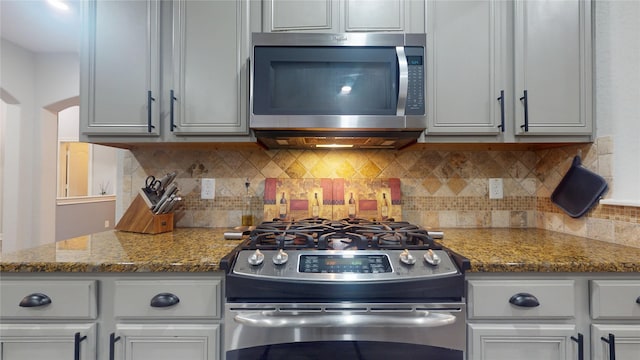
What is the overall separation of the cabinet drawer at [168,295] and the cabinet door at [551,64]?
5.25ft

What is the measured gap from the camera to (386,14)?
1.50 metres

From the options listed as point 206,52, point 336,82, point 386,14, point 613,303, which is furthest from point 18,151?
point 613,303

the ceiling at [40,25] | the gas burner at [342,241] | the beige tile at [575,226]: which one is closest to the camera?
the gas burner at [342,241]

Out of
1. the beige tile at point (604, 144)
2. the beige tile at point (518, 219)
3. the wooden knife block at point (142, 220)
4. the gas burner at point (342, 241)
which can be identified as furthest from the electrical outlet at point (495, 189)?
the wooden knife block at point (142, 220)

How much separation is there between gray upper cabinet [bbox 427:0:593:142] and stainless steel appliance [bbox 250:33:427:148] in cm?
16

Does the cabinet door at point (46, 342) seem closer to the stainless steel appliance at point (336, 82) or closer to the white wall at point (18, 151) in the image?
the stainless steel appliance at point (336, 82)

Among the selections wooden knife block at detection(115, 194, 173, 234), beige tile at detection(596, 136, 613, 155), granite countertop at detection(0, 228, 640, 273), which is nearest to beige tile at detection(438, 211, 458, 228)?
granite countertop at detection(0, 228, 640, 273)

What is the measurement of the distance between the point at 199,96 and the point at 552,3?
5.93 feet

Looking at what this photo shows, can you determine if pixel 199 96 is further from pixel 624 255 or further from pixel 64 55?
pixel 64 55

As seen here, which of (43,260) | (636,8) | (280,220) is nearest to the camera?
(43,260)

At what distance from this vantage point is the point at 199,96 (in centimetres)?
149

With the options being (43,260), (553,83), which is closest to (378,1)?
(553,83)

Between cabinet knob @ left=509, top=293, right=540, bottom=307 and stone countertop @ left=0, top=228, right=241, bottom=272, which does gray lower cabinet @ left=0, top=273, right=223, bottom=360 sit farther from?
cabinet knob @ left=509, top=293, right=540, bottom=307

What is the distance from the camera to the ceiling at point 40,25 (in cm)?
252
